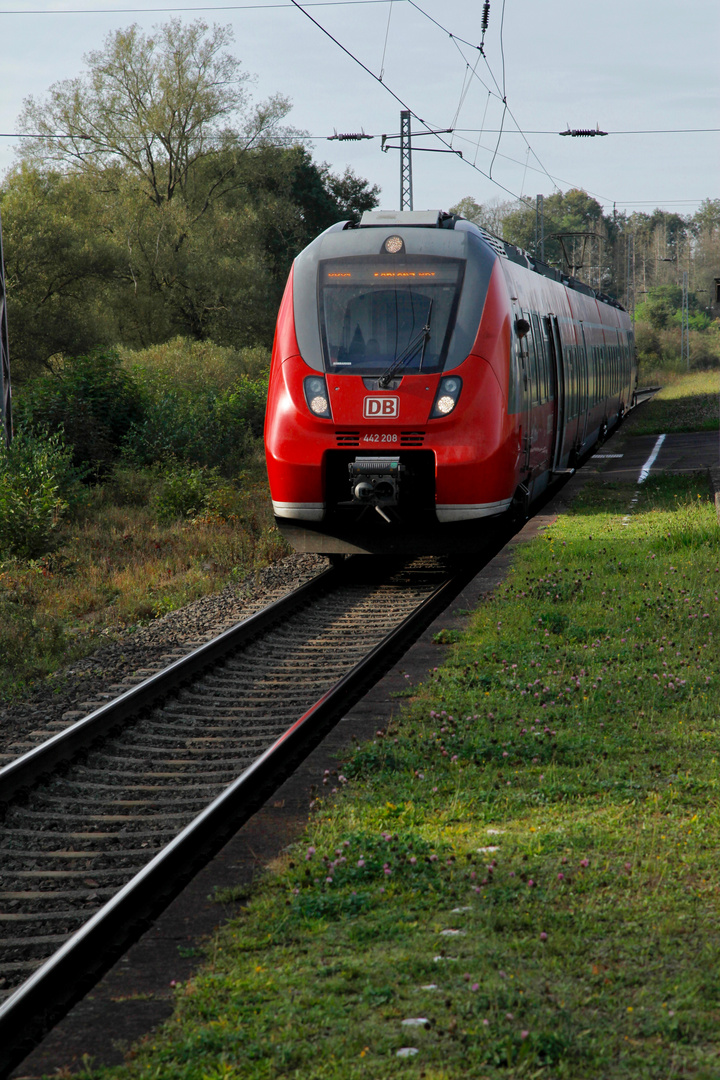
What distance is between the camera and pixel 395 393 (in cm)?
1077

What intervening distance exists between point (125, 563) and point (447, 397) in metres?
4.97

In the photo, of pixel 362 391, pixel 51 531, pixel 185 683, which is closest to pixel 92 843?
pixel 185 683

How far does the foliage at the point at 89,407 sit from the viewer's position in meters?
20.1

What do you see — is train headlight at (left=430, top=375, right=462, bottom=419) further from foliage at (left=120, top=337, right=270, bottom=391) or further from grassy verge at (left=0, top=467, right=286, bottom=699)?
foliage at (left=120, top=337, right=270, bottom=391)

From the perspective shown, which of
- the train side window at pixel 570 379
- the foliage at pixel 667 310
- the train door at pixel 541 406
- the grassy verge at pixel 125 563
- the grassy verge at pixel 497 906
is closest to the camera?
the grassy verge at pixel 497 906

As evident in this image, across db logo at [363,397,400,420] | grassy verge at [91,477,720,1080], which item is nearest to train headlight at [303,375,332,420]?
db logo at [363,397,400,420]

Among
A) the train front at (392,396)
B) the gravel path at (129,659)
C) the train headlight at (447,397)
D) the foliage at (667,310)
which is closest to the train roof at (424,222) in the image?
the train front at (392,396)

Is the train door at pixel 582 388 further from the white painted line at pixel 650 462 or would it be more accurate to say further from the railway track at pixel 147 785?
the railway track at pixel 147 785

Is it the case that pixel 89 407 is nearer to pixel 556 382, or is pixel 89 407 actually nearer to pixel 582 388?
pixel 556 382

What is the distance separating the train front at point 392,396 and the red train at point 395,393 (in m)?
0.01

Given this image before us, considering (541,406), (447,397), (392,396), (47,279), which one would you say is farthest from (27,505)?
(47,279)

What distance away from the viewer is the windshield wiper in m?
10.8

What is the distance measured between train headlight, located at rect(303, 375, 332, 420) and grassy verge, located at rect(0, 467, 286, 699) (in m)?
2.34

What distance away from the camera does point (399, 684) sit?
271 inches
